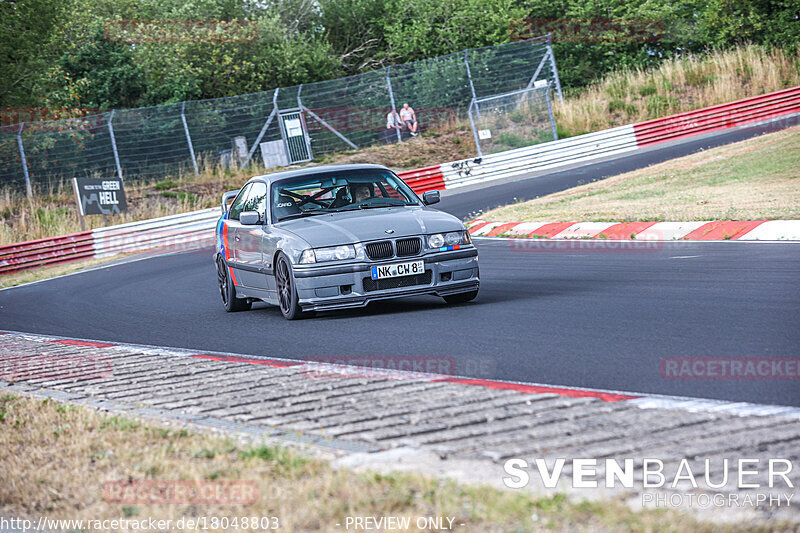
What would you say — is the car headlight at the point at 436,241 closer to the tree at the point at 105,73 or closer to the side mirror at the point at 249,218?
the side mirror at the point at 249,218

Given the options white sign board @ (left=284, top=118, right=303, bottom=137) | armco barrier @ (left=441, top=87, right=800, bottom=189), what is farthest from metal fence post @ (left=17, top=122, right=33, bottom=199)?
armco barrier @ (left=441, top=87, right=800, bottom=189)

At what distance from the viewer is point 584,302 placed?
30.7 ft

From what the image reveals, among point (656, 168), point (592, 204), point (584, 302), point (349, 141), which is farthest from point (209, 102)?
point (584, 302)

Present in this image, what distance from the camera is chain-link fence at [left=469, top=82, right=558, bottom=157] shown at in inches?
1314

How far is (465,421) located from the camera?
490cm

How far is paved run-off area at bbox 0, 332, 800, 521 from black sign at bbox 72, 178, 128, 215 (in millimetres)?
20736

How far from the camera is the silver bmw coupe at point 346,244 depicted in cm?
942

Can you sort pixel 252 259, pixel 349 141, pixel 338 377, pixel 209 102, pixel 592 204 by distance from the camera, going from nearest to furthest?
pixel 338 377
pixel 252 259
pixel 592 204
pixel 209 102
pixel 349 141

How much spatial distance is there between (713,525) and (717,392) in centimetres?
216

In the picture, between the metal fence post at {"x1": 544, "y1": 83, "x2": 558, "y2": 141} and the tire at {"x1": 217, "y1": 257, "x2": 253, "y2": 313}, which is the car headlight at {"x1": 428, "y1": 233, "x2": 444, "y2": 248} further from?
the metal fence post at {"x1": 544, "y1": 83, "x2": 558, "y2": 141}

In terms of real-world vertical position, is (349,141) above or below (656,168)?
above

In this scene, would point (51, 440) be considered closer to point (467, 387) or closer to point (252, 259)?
point (467, 387)

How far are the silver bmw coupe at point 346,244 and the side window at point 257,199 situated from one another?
0.8 inches

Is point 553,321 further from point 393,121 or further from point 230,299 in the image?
point 393,121
